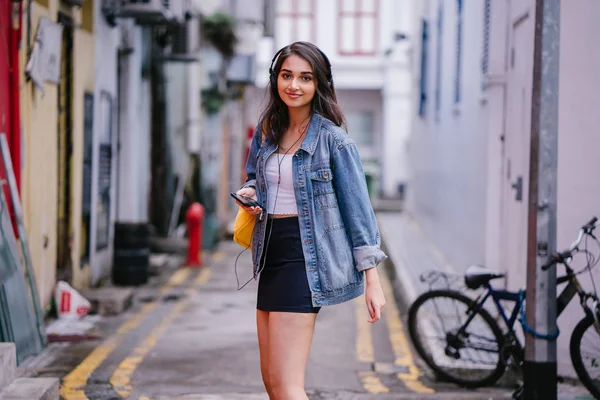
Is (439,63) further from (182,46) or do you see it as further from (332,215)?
(332,215)

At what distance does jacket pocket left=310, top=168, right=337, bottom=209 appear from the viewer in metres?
4.32

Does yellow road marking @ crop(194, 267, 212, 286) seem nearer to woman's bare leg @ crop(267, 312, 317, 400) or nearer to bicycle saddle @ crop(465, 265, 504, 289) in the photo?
bicycle saddle @ crop(465, 265, 504, 289)

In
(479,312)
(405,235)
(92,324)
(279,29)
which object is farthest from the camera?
(279,29)

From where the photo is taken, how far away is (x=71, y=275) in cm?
1091

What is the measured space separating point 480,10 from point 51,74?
18.4 ft

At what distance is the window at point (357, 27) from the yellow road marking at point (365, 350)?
30.7 meters

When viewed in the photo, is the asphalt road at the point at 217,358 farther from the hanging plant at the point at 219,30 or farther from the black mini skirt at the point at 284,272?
the hanging plant at the point at 219,30

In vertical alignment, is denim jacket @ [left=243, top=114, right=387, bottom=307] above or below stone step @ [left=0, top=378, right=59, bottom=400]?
above

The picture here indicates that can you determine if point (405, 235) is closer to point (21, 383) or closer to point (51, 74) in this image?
point (51, 74)

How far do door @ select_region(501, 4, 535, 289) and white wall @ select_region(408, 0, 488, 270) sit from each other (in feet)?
4.76

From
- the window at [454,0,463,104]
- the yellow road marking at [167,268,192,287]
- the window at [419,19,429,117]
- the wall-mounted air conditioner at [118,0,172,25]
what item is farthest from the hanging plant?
the wall-mounted air conditioner at [118,0,172,25]

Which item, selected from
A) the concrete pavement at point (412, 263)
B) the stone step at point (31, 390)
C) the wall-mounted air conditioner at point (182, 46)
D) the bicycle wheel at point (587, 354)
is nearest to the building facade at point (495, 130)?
the concrete pavement at point (412, 263)

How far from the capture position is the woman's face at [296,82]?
14.4 feet

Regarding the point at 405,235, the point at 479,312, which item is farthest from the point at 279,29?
the point at 479,312
